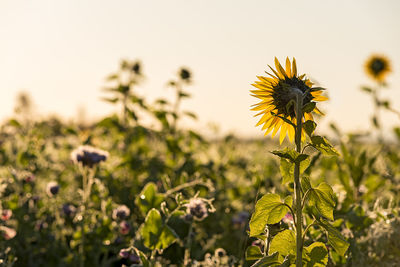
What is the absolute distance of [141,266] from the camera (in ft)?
5.98

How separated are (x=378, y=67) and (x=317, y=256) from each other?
18.3ft

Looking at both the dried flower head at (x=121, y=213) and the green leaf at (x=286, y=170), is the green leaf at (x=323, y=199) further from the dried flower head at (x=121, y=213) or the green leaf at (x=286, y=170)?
the dried flower head at (x=121, y=213)

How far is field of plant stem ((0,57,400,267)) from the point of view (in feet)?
4.63

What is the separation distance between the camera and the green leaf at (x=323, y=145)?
1.30m

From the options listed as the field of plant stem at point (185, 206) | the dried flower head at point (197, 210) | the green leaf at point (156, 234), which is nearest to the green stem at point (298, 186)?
the field of plant stem at point (185, 206)

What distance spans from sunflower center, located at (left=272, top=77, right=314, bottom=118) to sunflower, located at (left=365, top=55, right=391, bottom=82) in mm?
5432

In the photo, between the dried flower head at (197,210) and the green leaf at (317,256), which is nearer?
the green leaf at (317,256)

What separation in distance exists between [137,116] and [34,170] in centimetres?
105

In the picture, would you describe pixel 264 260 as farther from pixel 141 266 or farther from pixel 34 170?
pixel 34 170

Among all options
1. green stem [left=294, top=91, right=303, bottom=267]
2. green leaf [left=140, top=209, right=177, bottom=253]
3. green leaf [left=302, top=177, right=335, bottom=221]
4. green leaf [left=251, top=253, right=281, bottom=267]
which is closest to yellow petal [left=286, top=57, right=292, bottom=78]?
green stem [left=294, top=91, right=303, bottom=267]

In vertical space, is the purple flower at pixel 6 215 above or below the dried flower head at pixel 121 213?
below

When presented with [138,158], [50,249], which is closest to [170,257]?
[50,249]

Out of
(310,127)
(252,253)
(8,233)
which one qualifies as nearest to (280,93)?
(310,127)

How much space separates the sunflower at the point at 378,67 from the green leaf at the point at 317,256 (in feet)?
17.9
